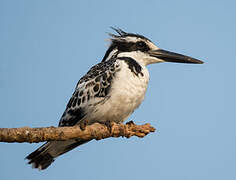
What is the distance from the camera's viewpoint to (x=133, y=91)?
5152mm

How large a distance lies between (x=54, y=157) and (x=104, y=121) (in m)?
0.90

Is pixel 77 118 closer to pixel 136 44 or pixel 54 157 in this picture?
pixel 54 157

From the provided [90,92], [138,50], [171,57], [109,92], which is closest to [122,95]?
[109,92]

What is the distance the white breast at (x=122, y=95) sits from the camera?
5078 mm

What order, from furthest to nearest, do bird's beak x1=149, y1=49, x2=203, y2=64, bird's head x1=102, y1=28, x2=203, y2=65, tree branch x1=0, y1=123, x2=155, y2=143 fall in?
bird's beak x1=149, y1=49, x2=203, y2=64 → bird's head x1=102, y1=28, x2=203, y2=65 → tree branch x1=0, y1=123, x2=155, y2=143

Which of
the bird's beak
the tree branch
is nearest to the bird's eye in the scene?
the bird's beak

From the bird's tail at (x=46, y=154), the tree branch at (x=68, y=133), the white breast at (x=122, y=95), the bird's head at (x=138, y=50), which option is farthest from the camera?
the bird's head at (x=138, y=50)

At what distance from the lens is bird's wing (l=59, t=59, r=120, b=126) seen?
17.0 ft

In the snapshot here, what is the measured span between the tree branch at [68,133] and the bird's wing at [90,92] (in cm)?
65

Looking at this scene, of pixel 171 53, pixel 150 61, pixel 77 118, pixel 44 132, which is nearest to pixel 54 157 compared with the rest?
pixel 77 118

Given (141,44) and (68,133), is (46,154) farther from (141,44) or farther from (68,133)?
(141,44)

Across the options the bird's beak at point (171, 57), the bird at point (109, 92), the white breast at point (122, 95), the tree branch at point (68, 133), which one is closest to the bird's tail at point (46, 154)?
the bird at point (109, 92)

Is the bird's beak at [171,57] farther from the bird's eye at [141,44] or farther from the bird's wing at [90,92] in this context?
the bird's wing at [90,92]

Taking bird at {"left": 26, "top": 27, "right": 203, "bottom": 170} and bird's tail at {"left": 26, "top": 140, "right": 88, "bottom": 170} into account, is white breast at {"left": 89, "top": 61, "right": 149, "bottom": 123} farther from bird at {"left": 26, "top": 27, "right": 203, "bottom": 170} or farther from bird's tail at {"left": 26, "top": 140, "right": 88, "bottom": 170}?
bird's tail at {"left": 26, "top": 140, "right": 88, "bottom": 170}
